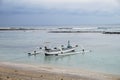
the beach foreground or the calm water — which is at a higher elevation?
the beach foreground

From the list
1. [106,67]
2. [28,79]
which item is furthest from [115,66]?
[28,79]

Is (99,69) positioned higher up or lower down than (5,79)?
lower down

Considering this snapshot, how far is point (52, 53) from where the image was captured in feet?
127

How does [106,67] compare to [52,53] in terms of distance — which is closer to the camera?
[106,67]

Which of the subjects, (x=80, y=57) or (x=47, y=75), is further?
(x=80, y=57)

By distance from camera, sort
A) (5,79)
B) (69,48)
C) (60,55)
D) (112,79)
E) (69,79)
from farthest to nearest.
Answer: (69,48), (60,55), (112,79), (69,79), (5,79)

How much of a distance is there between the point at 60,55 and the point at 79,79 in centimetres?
2043

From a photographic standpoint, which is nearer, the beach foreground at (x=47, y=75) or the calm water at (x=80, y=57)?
the beach foreground at (x=47, y=75)

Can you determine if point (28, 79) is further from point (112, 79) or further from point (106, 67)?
point (106, 67)

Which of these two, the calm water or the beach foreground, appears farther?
the calm water

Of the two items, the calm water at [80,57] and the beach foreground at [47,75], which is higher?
the beach foreground at [47,75]

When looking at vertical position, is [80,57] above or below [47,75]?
below

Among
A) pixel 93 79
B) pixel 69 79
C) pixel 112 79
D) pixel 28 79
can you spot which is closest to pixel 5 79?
pixel 28 79

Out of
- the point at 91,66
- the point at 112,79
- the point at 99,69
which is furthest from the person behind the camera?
the point at 91,66
